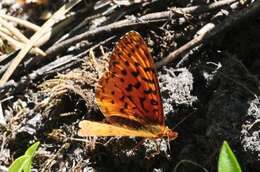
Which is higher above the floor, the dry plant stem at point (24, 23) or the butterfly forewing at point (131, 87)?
the dry plant stem at point (24, 23)

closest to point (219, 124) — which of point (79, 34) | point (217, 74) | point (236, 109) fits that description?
point (236, 109)

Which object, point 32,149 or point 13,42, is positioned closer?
point 32,149

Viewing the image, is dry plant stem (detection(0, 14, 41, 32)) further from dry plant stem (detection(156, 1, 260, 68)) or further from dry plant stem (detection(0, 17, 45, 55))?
dry plant stem (detection(156, 1, 260, 68))

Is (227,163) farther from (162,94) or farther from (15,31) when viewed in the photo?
(15,31)

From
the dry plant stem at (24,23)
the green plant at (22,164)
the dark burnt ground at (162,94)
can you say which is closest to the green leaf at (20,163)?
Answer: the green plant at (22,164)

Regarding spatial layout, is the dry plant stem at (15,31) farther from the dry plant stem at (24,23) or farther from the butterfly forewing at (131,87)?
the butterfly forewing at (131,87)

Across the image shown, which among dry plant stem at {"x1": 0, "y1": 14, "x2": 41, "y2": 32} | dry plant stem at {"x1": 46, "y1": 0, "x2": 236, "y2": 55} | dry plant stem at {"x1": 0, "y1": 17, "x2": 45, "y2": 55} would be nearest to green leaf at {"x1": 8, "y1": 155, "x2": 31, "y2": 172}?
dry plant stem at {"x1": 46, "y1": 0, "x2": 236, "y2": 55}

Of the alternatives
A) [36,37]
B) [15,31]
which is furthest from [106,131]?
[15,31]
